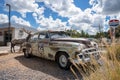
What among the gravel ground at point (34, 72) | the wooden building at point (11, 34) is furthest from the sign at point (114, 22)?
the wooden building at point (11, 34)

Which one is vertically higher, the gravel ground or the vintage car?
the vintage car

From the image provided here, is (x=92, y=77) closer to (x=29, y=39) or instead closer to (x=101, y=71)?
(x=101, y=71)

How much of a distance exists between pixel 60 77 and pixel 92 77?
3.25 m

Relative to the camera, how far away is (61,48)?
7.64m

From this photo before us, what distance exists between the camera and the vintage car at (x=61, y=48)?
701 centimetres

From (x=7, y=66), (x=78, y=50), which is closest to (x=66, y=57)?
(x=78, y=50)

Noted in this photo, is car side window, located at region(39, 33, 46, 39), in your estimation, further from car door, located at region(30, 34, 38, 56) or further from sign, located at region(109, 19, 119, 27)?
sign, located at region(109, 19, 119, 27)

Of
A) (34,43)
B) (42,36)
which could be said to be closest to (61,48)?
(42,36)

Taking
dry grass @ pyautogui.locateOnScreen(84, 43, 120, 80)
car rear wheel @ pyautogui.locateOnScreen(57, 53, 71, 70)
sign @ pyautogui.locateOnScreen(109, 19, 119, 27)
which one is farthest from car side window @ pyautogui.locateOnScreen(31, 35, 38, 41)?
dry grass @ pyautogui.locateOnScreen(84, 43, 120, 80)

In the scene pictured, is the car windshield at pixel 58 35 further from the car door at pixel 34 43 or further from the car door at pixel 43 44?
the car door at pixel 34 43

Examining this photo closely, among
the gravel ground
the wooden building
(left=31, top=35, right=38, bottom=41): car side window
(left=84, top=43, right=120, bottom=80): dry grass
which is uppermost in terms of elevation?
the wooden building

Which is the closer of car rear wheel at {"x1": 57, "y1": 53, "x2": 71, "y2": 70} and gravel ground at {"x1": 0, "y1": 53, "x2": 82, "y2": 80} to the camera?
gravel ground at {"x1": 0, "y1": 53, "x2": 82, "y2": 80}

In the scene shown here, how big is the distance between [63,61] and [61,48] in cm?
54

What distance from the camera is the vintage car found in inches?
276
